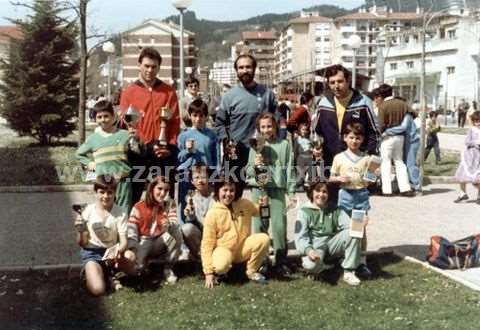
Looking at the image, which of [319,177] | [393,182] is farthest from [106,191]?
[393,182]

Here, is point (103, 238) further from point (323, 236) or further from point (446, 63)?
point (446, 63)

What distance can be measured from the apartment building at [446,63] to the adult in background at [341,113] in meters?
58.2

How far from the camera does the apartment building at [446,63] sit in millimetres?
66812

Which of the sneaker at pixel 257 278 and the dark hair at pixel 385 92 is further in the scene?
the dark hair at pixel 385 92

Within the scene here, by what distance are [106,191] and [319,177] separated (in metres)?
2.06

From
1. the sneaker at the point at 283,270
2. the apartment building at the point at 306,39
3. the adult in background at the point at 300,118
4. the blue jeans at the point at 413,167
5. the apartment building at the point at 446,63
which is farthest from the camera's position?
the apartment building at the point at 306,39

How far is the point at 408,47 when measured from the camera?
78.0 meters

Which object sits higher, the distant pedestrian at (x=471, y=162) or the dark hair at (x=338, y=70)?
the dark hair at (x=338, y=70)

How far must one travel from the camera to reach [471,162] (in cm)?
1081

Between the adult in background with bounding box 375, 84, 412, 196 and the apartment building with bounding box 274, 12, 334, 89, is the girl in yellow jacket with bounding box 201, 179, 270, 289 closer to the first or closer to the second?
the adult in background with bounding box 375, 84, 412, 196

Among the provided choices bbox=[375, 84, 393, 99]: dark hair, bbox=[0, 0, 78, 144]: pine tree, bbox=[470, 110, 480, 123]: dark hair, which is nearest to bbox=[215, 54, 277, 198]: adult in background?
bbox=[375, 84, 393, 99]: dark hair

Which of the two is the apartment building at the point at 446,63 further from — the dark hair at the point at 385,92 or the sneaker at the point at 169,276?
the sneaker at the point at 169,276

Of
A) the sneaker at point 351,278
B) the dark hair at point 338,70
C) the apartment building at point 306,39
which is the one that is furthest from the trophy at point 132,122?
the apartment building at point 306,39

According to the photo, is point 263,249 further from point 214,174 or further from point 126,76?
point 126,76
